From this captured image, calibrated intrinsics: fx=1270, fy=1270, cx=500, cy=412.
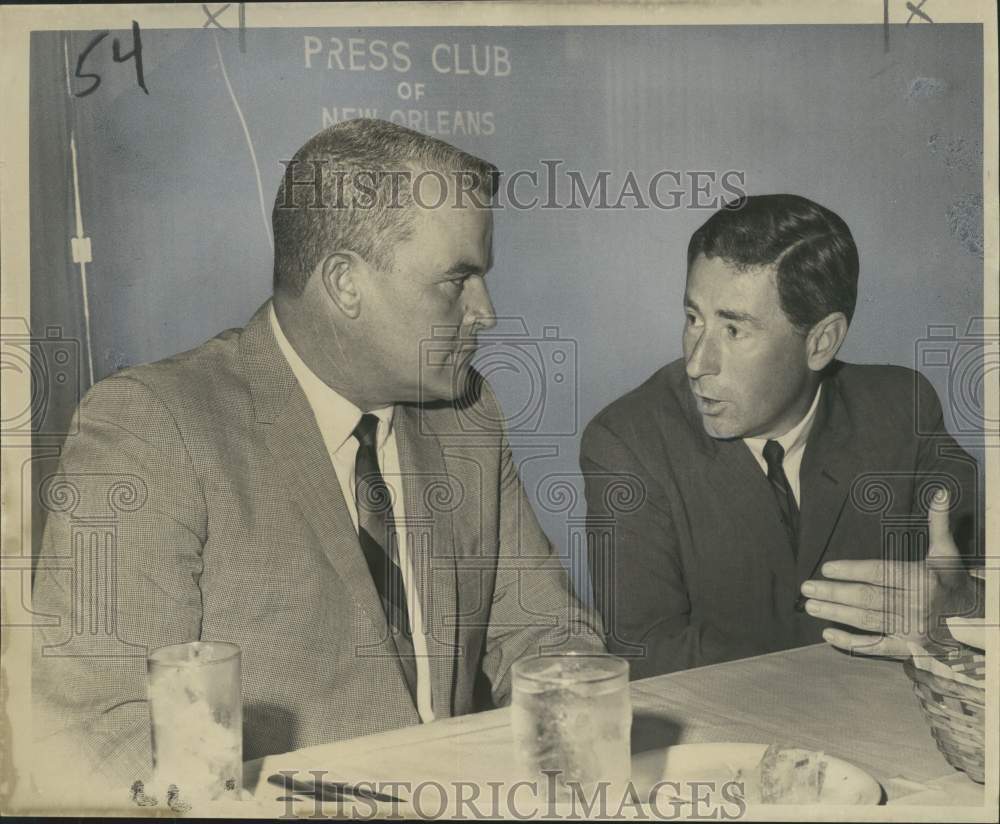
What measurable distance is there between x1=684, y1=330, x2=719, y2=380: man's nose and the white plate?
1.93 feet

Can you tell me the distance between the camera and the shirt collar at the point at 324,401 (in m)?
1.98

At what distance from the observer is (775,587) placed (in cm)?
205

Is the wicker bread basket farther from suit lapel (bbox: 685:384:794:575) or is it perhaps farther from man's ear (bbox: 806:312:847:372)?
man's ear (bbox: 806:312:847:372)

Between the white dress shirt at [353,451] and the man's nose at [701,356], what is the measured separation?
48 centimetres

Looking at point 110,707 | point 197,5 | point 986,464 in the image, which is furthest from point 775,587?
point 197,5

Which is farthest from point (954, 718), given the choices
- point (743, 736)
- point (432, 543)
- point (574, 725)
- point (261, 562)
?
point (261, 562)

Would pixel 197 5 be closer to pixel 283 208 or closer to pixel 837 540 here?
pixel 283 208

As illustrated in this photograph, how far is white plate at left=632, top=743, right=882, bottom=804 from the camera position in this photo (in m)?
1.73

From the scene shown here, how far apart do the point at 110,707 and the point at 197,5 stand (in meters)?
1.12

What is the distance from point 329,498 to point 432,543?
7.1 inches

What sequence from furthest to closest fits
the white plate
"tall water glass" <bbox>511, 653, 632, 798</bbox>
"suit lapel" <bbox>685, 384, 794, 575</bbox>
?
"suit lapel" <bbox>685, 384, 794, 575</bbox> → the white plate → "tall water glass" <bbox>511, 653, 632, 798</bbox>

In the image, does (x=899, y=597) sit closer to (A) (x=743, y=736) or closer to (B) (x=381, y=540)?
(A) (x=743, y=736)

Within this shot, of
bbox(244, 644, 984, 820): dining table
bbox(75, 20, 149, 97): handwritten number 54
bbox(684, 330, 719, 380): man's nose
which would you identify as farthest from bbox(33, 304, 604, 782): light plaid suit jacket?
bbox(75, 20, 149, 97): handwritten number 54

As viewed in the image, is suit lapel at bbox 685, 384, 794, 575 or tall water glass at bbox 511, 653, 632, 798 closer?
tall water glass at bbox 511, 653, 632, 798
